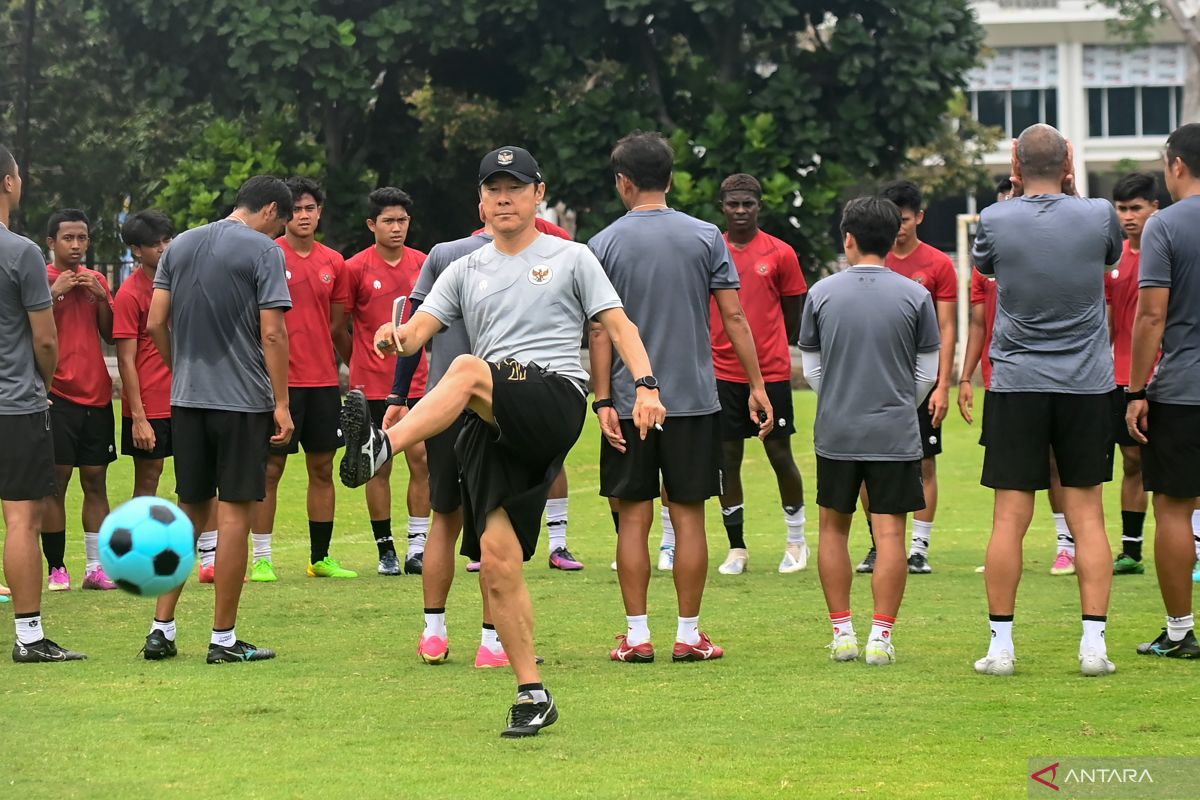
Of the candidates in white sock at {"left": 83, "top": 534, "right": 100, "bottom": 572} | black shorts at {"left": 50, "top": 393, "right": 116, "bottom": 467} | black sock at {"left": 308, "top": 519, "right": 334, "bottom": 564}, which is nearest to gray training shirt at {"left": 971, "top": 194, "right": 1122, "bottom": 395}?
black sock at {"left": 308, "top": 519, "right": 334, "bottom": 564}

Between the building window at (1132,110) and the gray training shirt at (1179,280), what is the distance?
5987 centimetres

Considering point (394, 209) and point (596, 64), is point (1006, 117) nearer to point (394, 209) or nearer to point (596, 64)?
point (596, 64)

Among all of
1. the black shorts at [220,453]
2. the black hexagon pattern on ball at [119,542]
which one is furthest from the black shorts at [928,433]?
the black hexagon pattern on ball at [119,542]

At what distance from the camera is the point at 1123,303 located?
456 inches

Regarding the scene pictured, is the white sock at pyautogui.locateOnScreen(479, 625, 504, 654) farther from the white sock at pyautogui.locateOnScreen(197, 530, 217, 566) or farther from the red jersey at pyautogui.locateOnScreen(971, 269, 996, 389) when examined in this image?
the red jersey at pyautogui.locateOnScreen(971, 269, 996, 389)

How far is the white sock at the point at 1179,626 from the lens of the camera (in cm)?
823

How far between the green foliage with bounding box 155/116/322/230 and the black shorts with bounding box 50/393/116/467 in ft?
63.0

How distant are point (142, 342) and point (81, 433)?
80 centimetres

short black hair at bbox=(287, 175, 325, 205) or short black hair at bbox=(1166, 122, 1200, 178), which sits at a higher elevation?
short black hair at bbox=(287, 175, 325, 205)

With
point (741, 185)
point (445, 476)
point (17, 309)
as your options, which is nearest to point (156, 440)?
point (17, 309)

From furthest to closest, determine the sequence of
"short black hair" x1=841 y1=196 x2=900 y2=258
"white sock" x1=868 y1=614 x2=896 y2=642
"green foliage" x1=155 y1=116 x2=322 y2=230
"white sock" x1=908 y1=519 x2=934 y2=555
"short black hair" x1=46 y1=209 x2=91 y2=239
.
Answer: "green foliage" x1=155 y1=116 x2=322 y2=230 → "white sock" x1=908 y1=519 x2=934 y2=555 → "short black hair" x1=46 y1=209 x2=91 y2=239 → "short black hair" x1=841 y1=196 x2=900 y2=258 → "white sock" x1=868 y1=614 x2=896 y2=642

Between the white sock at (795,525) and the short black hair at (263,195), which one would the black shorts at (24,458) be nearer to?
the short black hair at (263,195)

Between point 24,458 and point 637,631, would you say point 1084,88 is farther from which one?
point 24,458

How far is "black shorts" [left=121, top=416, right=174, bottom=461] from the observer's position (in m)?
11.8
